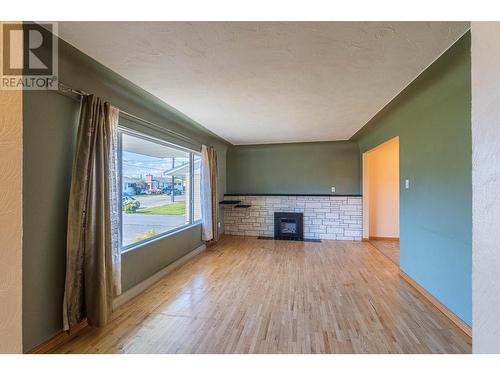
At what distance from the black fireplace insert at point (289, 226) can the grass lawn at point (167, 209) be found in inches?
98.3

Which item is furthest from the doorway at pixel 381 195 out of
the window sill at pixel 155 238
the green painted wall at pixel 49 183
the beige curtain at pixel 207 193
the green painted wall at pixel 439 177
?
the green painted wall at pixel 49 183

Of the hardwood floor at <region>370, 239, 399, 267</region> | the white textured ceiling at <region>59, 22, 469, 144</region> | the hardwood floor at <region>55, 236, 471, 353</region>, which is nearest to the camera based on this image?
the white textured ceiling at <region>59, 22, 469, 144</region>

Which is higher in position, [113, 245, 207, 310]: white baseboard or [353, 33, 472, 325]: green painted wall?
[353, 33, 472, 325]: green painted wall

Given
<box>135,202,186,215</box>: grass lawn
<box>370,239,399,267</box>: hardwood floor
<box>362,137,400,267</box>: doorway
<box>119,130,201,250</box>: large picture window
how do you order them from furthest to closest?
<box>362,137,400,267</box>: doorway, <box>370,239,399,267</box>: hardwood floor, <box>135,202,186,215</box>: grass lawn, <box>119,130,201,250</box>: large picture window

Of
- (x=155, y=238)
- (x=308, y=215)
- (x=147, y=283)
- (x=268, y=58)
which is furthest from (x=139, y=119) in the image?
(x=308, y=215)

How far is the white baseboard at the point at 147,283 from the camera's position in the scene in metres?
2.48

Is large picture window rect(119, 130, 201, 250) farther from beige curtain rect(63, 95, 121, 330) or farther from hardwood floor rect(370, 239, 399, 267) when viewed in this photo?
hardwood floor rect(370, 239, 399, 267)

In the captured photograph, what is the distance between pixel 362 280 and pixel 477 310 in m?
2.72

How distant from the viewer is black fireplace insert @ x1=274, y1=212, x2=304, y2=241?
557cm

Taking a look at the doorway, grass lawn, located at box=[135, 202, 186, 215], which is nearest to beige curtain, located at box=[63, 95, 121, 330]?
grass lawn, located at box=[135, 202, 186, 215]

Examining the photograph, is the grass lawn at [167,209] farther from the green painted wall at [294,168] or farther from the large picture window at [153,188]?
the green painted wall at [294,168]

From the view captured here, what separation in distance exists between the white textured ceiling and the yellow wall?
9.00ft

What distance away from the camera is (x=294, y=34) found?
59.1 inches
